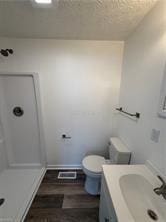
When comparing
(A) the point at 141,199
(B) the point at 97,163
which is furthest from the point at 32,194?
(A) the point at 141,199

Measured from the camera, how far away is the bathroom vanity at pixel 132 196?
0.80 m

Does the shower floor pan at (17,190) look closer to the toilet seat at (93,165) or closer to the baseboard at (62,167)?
the baseboard at (62,167)

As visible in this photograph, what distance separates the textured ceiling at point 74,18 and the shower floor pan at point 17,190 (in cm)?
238

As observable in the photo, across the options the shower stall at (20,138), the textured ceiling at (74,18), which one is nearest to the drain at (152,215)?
the shower stall at (20,138)

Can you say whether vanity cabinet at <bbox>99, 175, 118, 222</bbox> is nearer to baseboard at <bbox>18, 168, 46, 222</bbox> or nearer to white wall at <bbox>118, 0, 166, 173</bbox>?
white wall at <bbox>118, 0, 166, 173</bbox>

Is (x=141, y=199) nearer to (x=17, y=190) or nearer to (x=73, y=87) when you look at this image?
(x=73, y=87)

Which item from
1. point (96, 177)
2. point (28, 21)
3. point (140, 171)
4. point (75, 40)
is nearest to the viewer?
point (140, 171)

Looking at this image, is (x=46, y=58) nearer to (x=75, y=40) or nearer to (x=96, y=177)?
(x=75, y=40)

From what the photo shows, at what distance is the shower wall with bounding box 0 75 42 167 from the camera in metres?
2.06

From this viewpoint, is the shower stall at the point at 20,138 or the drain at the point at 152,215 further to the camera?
the shower stall at the point at 20,138

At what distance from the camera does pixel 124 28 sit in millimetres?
1577

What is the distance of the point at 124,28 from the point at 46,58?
4.09ft

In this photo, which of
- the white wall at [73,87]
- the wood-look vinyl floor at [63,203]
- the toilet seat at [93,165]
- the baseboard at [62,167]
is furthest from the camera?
the baseboard at [62,167]

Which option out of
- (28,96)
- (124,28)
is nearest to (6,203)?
(28,96)
